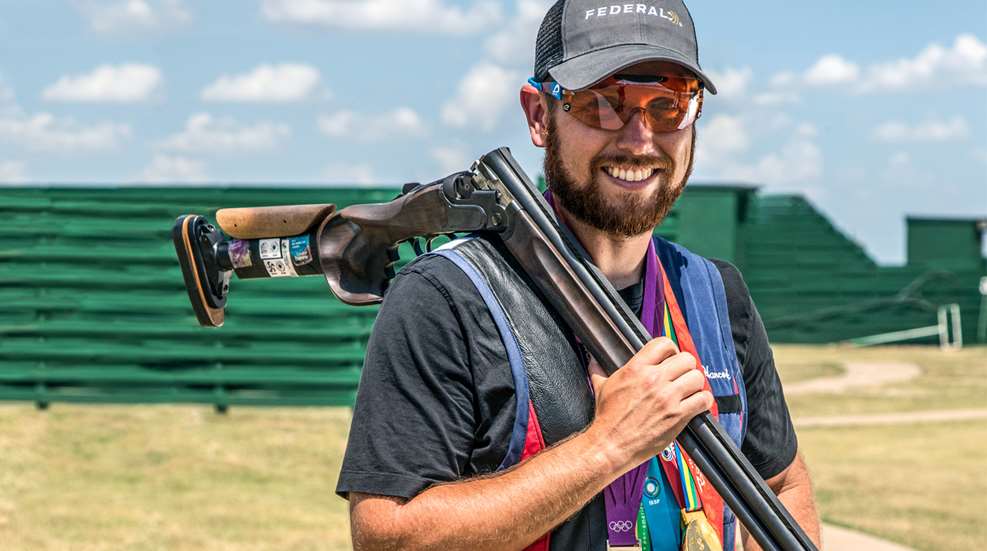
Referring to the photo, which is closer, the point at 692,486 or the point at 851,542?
the point at 692,486

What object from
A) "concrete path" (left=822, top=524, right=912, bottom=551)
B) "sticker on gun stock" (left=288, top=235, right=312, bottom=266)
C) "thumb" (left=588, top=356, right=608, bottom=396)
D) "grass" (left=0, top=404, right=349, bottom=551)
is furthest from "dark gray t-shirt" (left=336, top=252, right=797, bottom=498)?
"concrete path" (left=822, top=524, right=912, bottom=551)

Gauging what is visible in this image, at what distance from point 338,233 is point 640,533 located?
0.93m

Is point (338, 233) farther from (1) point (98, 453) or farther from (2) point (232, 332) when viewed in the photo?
(2) point (232, 332)

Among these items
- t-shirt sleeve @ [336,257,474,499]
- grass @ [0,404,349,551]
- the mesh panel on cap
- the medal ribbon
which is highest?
the mesh panel on cap

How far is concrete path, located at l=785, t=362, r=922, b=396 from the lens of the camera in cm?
1661

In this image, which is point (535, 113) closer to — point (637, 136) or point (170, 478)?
point (637, 136)

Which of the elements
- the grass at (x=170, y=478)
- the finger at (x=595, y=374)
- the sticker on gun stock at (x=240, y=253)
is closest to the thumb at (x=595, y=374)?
the finger at (x=595, y=374)

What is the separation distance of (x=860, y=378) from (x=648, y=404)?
1705 cm

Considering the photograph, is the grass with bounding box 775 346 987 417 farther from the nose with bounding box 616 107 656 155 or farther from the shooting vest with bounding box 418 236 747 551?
the shooting vest with bounding box 418 236 747 551

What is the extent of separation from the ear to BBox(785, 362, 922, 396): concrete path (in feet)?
45.7

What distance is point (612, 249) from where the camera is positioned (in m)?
2.40

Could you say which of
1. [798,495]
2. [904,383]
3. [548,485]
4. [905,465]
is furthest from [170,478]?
[904,383]

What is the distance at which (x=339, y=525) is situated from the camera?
7777mm

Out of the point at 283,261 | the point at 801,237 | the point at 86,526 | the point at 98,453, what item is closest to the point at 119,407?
the point at 98,453
